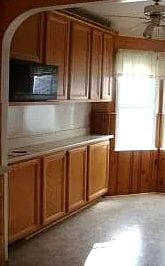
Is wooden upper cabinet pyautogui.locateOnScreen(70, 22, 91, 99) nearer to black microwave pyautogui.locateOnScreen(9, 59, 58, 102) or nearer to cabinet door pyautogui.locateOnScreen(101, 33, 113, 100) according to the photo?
cabinet door pyautogui.locateOnScreen(101, 33, 113, 100)

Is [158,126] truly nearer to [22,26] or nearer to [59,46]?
[59,46]

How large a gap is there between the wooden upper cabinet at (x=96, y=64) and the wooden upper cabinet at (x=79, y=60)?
12cm

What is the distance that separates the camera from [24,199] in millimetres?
3527

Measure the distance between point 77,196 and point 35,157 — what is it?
112 centimetres

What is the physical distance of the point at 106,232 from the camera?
396cm

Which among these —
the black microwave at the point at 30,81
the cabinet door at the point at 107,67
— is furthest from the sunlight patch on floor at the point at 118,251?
the cabinet door at the point at 107,67

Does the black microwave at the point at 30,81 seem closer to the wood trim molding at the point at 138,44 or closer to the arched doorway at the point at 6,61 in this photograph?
the arched doorway at the point at 6,61

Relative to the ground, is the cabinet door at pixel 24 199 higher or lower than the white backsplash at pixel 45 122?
lower

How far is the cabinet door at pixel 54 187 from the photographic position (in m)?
3.84

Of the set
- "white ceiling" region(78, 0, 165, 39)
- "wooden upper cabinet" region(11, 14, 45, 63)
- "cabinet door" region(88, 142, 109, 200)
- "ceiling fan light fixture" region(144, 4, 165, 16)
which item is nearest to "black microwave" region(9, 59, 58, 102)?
"wooden upper cabinet" region(11, 14, 45, 63)

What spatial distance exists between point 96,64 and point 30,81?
1634 mm

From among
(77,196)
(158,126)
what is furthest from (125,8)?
(77,196)

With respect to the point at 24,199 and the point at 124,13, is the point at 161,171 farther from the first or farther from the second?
the point at 24,199

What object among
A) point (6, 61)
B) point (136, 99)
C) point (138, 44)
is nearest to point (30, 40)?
point (6, 61)
